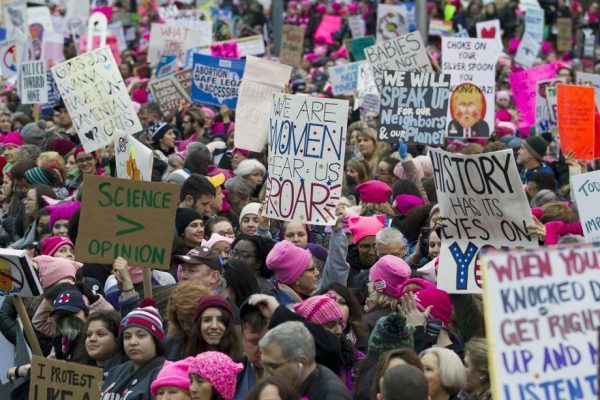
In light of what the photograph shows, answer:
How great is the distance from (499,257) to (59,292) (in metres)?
3.87

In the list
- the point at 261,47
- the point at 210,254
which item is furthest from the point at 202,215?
the point at 261,47

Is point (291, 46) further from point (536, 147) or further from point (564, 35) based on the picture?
point (536, 147)

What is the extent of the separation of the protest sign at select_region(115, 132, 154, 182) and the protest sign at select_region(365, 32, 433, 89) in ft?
16.7

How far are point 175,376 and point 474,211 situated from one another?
196 centimetres

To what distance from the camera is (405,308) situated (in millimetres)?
7375

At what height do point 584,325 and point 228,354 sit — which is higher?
point 584,325

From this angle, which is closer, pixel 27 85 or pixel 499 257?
pixel 499 257

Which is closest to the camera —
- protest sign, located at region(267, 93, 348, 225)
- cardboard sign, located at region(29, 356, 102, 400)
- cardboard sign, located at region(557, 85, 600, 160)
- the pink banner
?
cardboard sign, located at region(29, 356, 102, 400)

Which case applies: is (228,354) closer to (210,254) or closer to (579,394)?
(210,254)

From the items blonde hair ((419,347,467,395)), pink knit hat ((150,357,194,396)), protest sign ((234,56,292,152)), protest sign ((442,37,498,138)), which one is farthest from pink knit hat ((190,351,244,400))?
protest sign ((442,37,498,138))

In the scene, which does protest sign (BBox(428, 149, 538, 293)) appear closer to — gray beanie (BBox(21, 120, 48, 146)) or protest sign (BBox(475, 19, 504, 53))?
gray beanie (BBox(21, 120, 48, 146))

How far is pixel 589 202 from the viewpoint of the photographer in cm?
902

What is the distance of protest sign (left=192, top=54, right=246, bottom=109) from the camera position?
17.2 meters

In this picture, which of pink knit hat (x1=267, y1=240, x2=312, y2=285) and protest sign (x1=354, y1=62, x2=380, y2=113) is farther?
protest sign (x1=354, y1=62, x2=380, y2=113)
